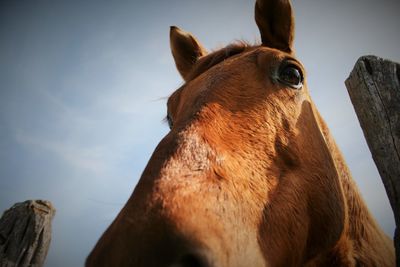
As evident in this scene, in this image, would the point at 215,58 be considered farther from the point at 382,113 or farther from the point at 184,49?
the point at 382,113

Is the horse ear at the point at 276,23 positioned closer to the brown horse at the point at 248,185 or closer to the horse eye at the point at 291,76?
the brown horse at the point at 248,185

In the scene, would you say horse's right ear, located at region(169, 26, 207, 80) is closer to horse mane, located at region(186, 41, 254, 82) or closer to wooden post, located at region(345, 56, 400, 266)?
horse mane, located at region(186, 41, 254, 82)

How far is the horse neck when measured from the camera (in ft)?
7.70

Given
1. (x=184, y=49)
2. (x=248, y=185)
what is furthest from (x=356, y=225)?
(x=184, y=49)

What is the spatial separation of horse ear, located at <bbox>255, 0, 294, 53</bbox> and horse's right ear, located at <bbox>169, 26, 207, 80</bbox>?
3.51 ft

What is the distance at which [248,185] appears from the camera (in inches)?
57.7

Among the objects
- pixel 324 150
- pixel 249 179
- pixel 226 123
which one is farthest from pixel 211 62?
pixel 249 179

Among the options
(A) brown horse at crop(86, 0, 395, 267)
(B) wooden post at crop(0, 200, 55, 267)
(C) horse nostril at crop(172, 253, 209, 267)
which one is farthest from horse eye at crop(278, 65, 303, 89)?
(B) wooden post at crop(0, 200, 55, 267)

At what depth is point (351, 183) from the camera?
2732 mm

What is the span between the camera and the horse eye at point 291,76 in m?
2.42

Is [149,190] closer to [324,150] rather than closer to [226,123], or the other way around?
[226,123]

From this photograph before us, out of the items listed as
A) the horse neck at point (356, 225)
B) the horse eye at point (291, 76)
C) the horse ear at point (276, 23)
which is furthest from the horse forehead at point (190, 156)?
the horse ear at point (276, 23)

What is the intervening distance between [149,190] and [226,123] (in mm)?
815

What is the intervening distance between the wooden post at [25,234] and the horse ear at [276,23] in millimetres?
3737
